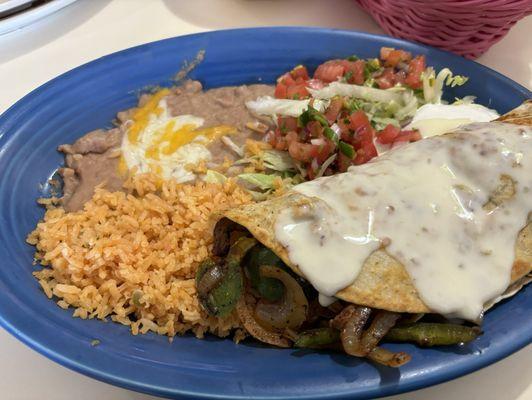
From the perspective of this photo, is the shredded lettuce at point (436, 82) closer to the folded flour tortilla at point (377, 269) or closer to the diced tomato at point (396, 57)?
the diced tomato at point (396, 57)

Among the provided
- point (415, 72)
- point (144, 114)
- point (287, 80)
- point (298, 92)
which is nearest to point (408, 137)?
point (415, 72)

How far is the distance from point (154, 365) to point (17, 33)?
2250 mm

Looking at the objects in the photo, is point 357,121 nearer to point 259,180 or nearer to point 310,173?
point 310,173

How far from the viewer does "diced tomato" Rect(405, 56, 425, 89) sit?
7.96ft

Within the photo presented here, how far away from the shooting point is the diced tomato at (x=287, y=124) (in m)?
2.23

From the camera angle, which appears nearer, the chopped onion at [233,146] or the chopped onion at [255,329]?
the chopped onion at [255,329]

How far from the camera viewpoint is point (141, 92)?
97.4 inches

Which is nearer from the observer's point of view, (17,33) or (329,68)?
(329,68)

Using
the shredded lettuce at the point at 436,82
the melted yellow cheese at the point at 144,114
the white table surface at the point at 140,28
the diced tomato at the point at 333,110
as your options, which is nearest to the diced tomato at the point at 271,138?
the diced tomato at the point at 333,110

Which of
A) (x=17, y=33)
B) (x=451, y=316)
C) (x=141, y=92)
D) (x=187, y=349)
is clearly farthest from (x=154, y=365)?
(x=17, y=33)

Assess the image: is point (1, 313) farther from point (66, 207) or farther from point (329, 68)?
point (329, 68)

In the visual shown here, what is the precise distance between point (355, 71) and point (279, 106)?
403 millimetres

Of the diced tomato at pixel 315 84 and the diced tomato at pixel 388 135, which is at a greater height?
the diced tomato at pixel 315 84

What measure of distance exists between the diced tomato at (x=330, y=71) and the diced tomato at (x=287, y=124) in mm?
360
